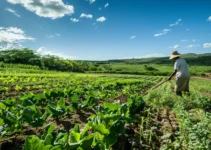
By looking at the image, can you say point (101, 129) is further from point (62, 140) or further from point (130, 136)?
point (130, 136)

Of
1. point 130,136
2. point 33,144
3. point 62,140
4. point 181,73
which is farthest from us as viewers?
point 181,73

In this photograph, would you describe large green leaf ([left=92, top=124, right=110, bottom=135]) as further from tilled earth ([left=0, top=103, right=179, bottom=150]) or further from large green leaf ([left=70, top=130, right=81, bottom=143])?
tilled earth ([left=0, top=103, right=179, bottom=150])

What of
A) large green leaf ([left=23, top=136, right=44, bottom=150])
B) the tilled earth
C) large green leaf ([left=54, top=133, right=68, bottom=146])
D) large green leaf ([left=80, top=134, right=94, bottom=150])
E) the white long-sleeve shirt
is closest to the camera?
large green leaf ([left=23, top=136, right=44, bottom=150])

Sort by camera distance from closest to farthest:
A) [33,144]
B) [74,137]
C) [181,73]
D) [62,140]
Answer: [33,144]
[62,140]
[74,137]
[181,73]

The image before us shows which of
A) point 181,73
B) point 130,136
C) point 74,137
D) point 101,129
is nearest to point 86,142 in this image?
point 74,137

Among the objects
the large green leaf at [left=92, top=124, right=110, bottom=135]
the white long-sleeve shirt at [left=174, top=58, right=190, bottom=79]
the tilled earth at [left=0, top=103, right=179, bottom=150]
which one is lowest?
the tilled earth at [left=0, top=103, right=179, bottom=150]

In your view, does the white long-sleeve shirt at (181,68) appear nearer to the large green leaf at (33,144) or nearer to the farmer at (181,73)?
the farmer at (181,73)

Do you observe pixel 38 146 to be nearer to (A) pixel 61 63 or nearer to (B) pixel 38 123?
(B) pixel 38 123

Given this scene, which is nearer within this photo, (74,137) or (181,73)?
(74,137)

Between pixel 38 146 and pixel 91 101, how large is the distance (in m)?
3.98

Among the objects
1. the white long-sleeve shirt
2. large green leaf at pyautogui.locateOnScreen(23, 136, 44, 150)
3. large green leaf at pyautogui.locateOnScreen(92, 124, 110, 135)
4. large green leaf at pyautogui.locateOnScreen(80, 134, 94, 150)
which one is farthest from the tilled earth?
the white long-sleeve shirt

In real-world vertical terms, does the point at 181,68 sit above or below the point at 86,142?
above

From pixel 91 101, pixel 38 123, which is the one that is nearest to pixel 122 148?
pixel 38 123

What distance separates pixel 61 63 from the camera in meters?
55.4
